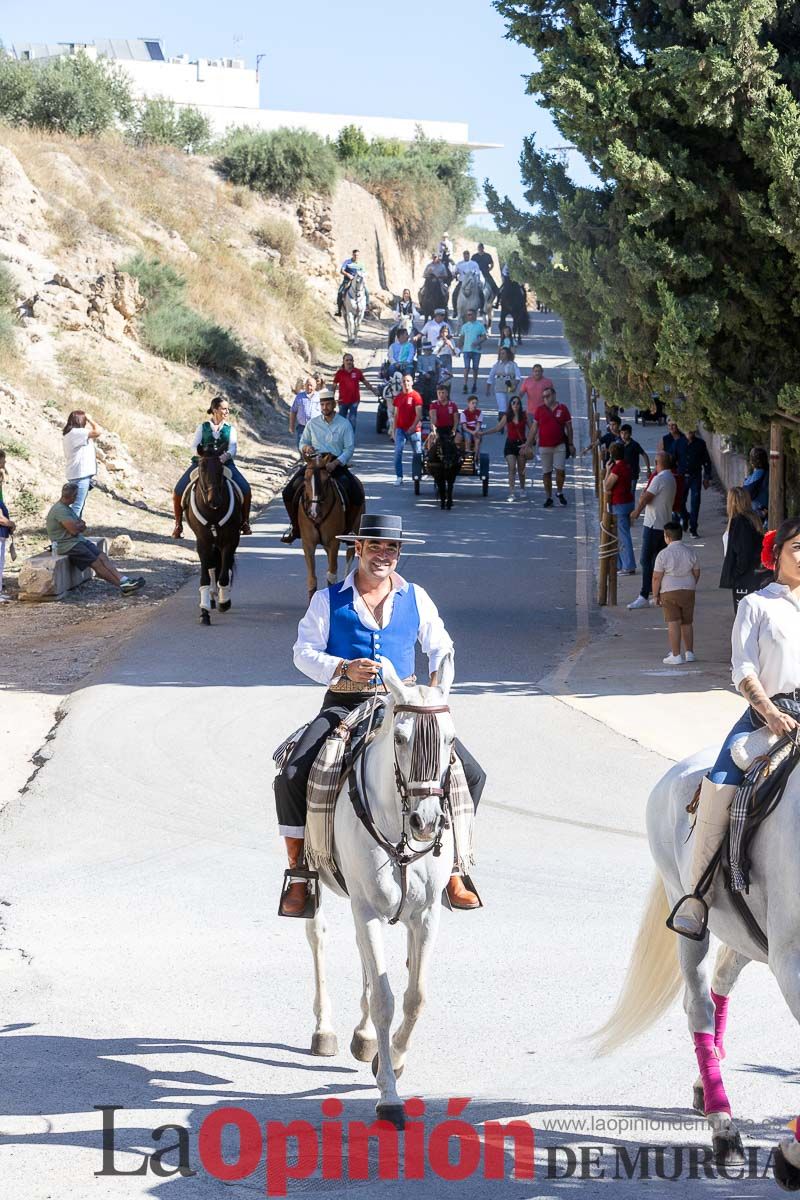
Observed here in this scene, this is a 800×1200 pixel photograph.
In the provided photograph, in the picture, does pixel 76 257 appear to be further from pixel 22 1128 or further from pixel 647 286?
pixel 22 1128

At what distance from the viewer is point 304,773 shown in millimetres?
7180

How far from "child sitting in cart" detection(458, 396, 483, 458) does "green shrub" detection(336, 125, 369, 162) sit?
37.8 m

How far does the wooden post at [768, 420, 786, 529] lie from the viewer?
16.1 meters

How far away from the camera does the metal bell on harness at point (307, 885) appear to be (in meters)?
7.26

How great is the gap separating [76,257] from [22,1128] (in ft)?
106

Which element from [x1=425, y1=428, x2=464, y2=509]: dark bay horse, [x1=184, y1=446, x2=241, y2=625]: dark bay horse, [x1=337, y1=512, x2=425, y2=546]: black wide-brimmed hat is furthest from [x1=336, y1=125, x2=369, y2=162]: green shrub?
[x1=337, y1=512, x2=425, y2=546]: black wide-brimmed hat

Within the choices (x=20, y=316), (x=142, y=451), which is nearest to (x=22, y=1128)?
(x=142, y=451)

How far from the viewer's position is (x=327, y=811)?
22.7 feet

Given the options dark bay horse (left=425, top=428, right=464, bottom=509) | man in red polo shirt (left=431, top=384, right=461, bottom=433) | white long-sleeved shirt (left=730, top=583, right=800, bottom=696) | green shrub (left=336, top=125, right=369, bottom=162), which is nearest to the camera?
white long-sleeved shirt (left=730, top=583, right=800, bottom=696)

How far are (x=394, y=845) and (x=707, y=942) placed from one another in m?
1.48

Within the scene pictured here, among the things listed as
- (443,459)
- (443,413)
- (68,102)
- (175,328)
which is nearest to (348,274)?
(175,328)

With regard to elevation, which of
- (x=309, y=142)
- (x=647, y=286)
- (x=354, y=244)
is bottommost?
(x=647, y=286)

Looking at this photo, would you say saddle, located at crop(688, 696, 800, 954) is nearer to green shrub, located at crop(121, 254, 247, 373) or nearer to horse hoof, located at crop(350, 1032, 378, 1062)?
horse hoof, located at crop(350, 1032, 378, 1062)

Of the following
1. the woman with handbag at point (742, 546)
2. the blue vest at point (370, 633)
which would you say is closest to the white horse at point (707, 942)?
the blue vest at point (370, 633)
